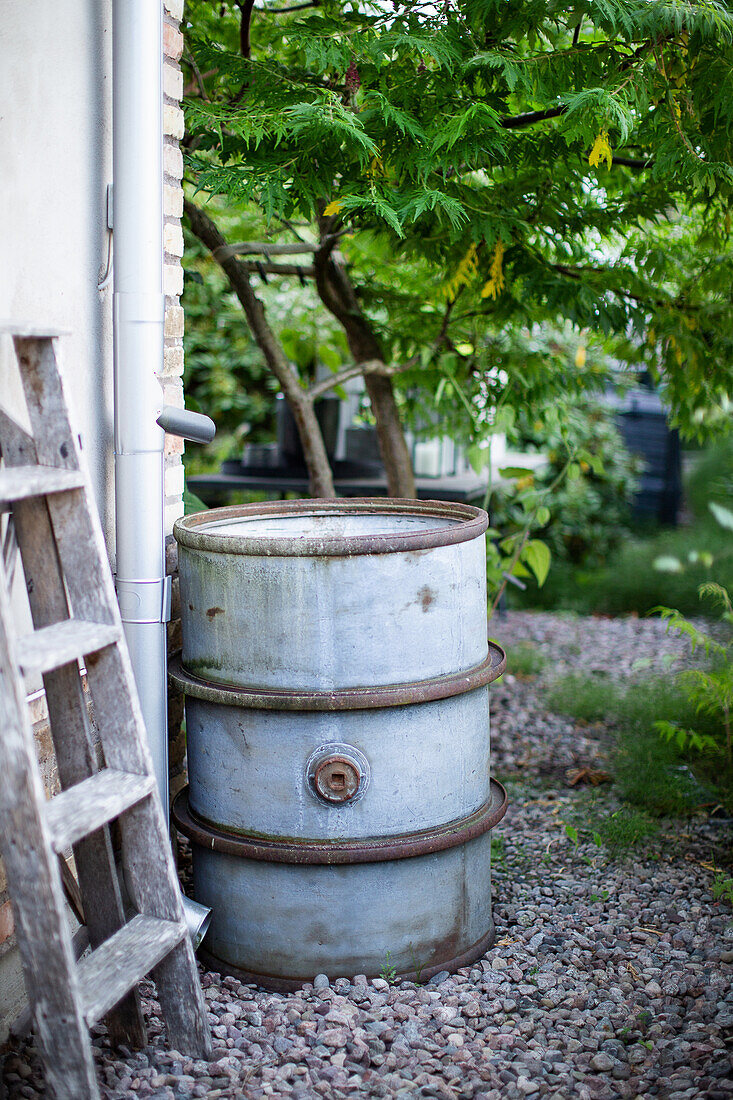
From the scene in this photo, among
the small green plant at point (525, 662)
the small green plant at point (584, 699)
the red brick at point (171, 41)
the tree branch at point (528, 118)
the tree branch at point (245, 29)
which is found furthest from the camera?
the small green plant at point (525, 662)

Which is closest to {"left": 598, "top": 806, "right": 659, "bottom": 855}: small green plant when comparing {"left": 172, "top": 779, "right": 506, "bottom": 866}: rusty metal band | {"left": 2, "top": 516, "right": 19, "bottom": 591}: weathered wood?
{"left": 172, "top": 779, "right": 506, "bottom": 866}: rusty metal band

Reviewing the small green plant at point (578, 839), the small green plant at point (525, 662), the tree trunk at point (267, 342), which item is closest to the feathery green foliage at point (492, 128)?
the tree trunk at point (267, 342)

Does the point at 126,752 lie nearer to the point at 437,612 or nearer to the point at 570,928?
the point at 437,612

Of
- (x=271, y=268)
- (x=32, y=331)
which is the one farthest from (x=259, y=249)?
(x=32, y=331)

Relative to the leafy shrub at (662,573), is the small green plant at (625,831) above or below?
below

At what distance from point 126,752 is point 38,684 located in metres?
0.36

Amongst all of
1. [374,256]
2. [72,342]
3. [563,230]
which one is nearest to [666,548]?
[374,256]

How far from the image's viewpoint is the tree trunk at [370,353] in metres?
4.15

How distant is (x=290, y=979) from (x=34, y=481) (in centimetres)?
140

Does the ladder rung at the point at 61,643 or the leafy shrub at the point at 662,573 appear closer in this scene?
the ladder rung at the point at 61,643

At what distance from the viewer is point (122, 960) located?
1.84 m

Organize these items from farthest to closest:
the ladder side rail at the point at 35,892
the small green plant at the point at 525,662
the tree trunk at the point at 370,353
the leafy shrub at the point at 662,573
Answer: the leafy shrub at the point at 662,573
the small green plant at the point at 525,662
the tree trunk at the point at 370,353
the ladder side rail at the point at 35,892

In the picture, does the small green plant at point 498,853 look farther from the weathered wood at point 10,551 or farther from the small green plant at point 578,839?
the weathered wood at point 10,551

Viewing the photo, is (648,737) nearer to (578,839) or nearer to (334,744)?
(578,839)
